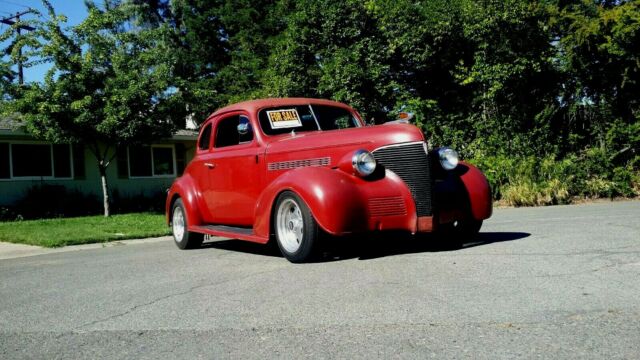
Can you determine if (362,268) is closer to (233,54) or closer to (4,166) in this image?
(4,166)

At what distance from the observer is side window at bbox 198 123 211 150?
8.68 meters

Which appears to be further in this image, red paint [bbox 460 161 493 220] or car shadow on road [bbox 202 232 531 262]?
red paint [bbox 460 161 493 220]

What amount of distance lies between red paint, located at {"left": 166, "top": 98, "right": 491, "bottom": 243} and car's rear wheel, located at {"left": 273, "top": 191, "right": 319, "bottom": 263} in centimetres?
10

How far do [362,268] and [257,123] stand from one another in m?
2.64

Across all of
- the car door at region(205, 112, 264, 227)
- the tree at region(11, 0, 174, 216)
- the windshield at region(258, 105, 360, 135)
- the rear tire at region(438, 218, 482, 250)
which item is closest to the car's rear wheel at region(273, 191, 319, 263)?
the car door at region(205, 112, 264, 227)

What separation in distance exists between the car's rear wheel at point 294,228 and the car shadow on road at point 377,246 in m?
0.21

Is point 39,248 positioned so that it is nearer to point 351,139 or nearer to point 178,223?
point 178,223

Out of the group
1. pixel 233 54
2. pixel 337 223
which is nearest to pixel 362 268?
pixel 337 223

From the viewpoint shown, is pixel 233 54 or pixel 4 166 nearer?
pixel 4 166

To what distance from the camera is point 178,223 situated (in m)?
9.05

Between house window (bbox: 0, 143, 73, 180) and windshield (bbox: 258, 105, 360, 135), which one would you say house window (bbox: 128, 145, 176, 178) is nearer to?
house window (bbox: 0, 143, 73, 180)

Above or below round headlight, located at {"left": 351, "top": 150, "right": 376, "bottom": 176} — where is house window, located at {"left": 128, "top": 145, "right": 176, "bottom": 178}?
above

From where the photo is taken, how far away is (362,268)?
19.1 ft

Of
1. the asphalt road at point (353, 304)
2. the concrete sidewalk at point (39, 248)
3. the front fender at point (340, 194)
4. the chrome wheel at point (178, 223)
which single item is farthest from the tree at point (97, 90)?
the front fender at point (340, 194)
